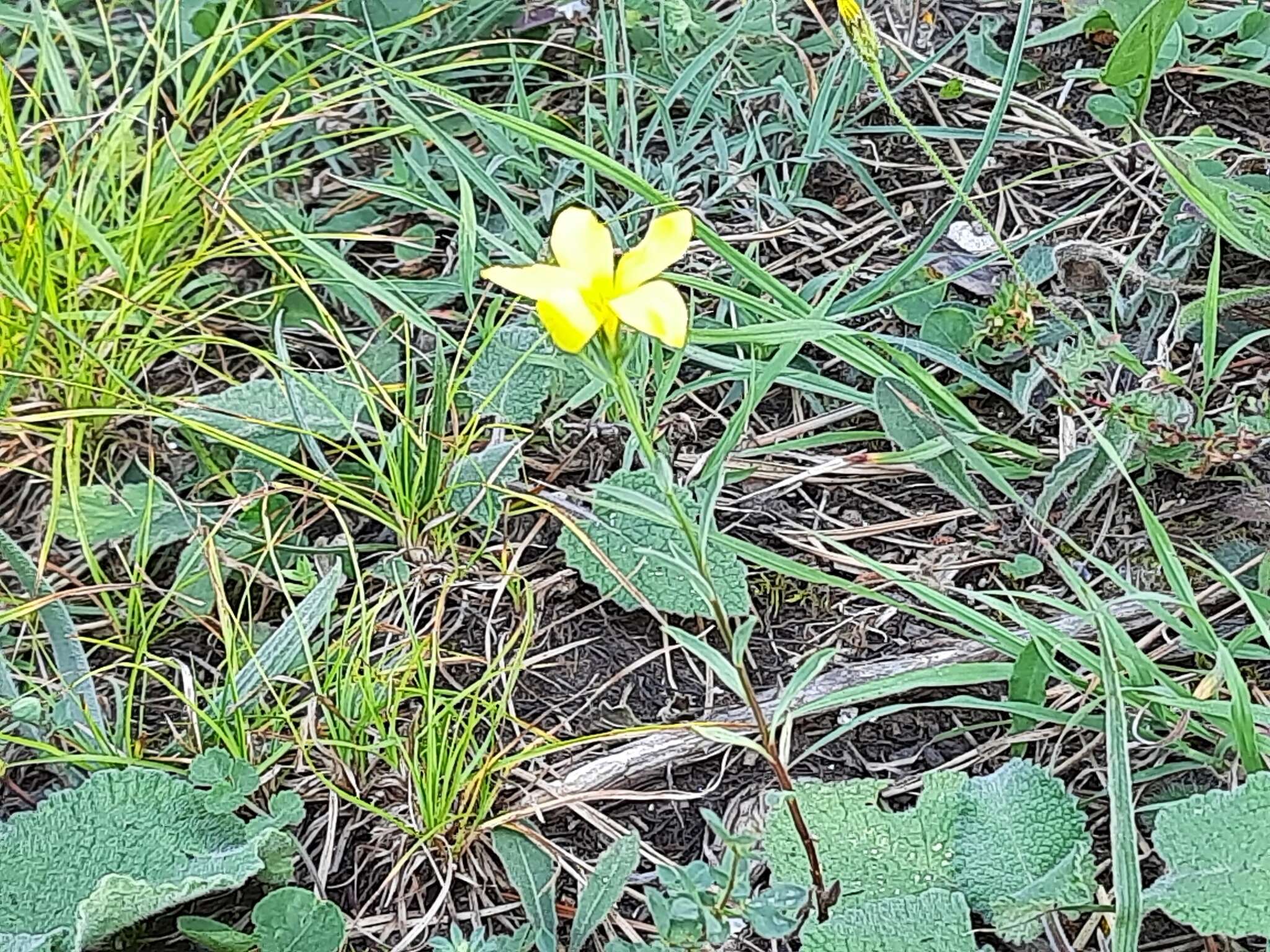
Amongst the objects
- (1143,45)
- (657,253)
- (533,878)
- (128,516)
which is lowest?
(533,878)

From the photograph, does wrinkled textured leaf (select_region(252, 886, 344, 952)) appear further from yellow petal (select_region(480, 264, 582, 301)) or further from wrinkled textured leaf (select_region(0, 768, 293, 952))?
yellow petal (select_region(480, 264, 582, 301))

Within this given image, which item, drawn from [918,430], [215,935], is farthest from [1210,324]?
[215,935]

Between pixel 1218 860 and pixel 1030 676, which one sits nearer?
pixel 1218 860

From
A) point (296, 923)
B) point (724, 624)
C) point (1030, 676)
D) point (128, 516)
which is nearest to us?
point (724, 624)

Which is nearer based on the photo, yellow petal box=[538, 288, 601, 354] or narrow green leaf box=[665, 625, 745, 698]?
yellow petal box=[538, 288, 601, 354]

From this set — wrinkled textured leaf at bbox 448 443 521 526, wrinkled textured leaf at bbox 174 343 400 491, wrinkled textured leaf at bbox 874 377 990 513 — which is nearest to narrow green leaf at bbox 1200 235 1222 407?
wrinkled textured leaf at bbox 874 377 990 513

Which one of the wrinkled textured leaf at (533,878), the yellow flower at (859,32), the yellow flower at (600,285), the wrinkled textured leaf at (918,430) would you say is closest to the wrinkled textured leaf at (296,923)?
the wrinkled textured leaf at (533,878)

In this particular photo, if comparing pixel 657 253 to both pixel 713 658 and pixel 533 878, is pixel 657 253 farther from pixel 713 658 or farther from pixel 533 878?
pixel 533 878

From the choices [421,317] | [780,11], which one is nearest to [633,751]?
[421,317]
